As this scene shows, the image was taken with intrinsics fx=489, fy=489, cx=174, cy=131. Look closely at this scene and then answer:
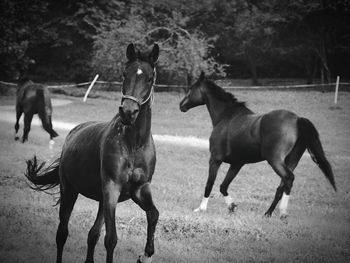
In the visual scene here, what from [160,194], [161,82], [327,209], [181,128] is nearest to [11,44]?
[161,82]

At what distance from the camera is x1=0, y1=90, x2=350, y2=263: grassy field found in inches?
222

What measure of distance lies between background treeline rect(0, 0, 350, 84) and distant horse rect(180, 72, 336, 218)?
18.0m

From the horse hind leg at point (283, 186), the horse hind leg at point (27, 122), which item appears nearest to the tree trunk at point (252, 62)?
the horse hind leg at point (27, 122)

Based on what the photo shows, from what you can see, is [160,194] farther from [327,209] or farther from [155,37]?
[155,37]

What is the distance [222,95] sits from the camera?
9500 mm

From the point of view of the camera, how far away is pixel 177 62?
29375 mm

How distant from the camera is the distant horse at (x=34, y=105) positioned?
46.6 feet

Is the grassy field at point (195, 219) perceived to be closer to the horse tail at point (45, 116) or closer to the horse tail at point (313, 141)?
the horse tail at point (45, 116)

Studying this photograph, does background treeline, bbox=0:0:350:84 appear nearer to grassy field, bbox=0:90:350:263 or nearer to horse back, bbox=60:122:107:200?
grassy field, bbox=0:90:350:263

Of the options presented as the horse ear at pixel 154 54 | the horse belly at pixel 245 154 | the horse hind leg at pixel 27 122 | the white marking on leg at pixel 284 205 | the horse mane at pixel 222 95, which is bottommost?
the horse hind leg at pixel 27 122

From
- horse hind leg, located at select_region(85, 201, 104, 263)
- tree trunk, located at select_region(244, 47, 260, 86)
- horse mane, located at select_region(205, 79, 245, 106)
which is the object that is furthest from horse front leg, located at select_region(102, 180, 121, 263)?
tree trunk, located at select_region(244, 47, 260, 86)

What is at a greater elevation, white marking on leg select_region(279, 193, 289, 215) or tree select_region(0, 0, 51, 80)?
tree select_region(0, 0, 51, 80)

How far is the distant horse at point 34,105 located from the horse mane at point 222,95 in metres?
6.14

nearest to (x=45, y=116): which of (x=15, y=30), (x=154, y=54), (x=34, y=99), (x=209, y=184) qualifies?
(x=34, y=99)
